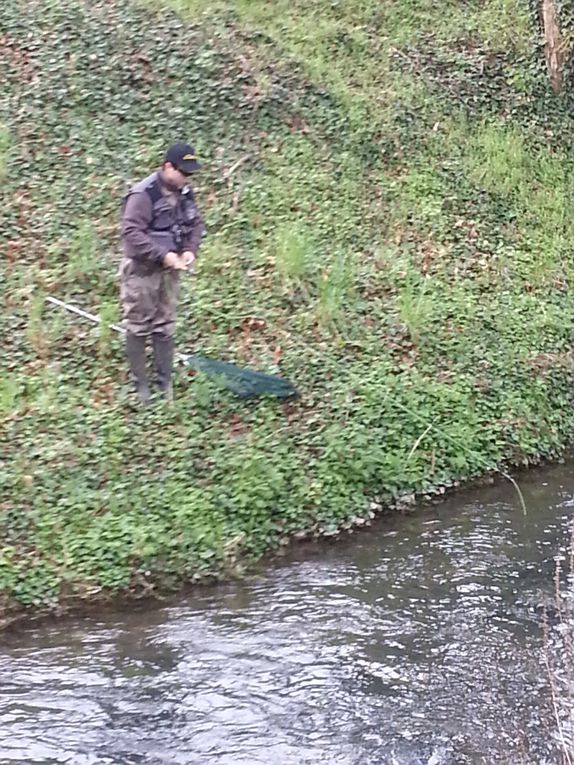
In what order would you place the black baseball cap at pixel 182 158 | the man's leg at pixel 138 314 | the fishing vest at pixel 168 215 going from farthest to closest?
1. the man's leg at pixel 138 314
2. the fishing vest at pixel 168 215
3. the black baseball cap at pixel 182 158

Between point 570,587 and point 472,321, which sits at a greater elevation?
point 472,321

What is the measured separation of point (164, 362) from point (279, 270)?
227cm

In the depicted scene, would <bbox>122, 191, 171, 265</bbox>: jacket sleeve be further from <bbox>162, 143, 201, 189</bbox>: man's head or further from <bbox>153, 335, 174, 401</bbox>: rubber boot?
<bbox>153, 335, 174, 401</bbox>: rubber boot

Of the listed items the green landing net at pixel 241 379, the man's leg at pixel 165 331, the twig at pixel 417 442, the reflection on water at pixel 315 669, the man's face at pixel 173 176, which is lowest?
the reflection on water at pixel 315 669

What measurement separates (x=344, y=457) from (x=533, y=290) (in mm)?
3732

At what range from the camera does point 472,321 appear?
9617 mm

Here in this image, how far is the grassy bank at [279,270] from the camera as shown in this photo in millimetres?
6973

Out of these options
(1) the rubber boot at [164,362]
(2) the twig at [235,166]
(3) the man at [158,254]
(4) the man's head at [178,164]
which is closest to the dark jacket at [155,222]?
(3) the man at [158,254]

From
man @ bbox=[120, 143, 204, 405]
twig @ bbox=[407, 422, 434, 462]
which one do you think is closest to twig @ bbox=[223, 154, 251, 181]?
man @ bbox=[120, 143, 204, 405]

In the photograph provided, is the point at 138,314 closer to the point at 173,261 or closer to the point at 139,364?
the point at 139,364

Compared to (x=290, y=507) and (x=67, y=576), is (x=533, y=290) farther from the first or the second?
(x=67, y=576)

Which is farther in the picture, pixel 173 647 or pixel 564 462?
pixel 564 462

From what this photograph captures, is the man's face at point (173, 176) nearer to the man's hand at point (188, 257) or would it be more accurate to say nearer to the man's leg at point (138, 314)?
the man's hand at point (188, 257)

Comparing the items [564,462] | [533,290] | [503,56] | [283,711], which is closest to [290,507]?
[283,711]
